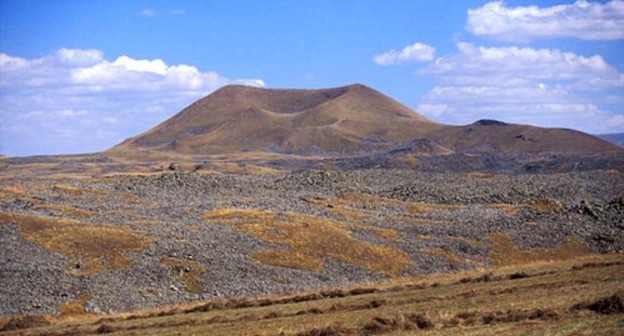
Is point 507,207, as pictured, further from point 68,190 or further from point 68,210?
point 68,190

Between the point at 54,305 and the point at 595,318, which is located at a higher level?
the point at 595,318

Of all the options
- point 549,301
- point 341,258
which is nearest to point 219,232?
point 341,258

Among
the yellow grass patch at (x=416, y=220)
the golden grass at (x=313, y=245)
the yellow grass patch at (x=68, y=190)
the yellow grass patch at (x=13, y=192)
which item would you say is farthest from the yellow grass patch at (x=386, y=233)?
the yellow grass patch at (x=13, y=192)

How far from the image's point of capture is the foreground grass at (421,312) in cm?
2353

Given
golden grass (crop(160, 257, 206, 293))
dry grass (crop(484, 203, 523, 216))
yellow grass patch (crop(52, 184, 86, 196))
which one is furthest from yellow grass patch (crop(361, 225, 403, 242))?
yellow grass patch (crop(52, 184, 86, 196))

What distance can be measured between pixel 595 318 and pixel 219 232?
119 feet

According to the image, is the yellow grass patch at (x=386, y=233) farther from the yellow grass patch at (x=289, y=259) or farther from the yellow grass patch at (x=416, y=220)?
the yellow grass patch at (x=289, y=259)

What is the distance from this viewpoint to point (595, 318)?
896 inches

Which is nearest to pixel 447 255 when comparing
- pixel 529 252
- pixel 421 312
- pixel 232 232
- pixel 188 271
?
pixel 529 252

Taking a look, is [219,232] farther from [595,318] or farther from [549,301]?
[595,318]

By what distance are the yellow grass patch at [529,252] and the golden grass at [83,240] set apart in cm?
2407

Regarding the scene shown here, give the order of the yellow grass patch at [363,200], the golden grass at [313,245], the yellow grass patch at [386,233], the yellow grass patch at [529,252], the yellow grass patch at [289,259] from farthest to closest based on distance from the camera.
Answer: the yellow grass patch at [363,200], the yellow grass patch at [386,233], the yellow grass patch at [529,252], the golden grass at [313,245], the yellow grass patch at [289,259]

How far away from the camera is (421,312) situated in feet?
89.5

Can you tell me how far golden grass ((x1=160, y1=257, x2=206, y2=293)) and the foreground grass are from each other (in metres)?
5.07
